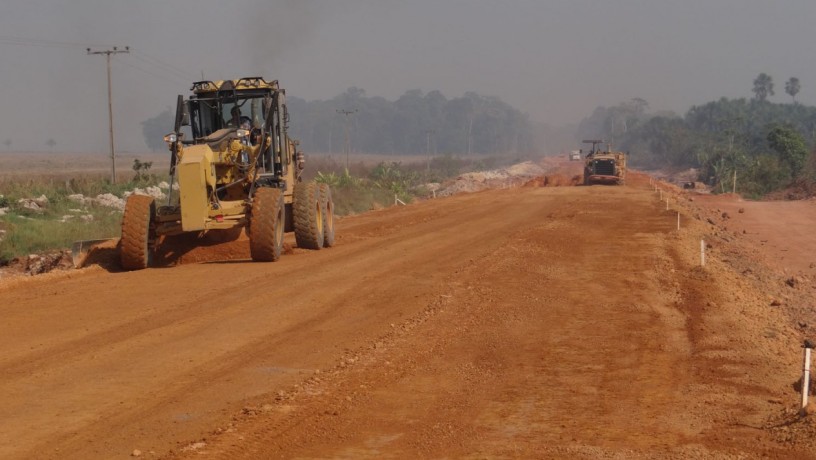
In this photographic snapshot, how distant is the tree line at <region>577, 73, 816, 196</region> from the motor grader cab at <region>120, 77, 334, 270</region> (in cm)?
4637

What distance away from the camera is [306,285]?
1494 centimetres

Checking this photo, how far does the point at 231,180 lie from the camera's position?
1753cm

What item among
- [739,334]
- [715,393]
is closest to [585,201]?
[739,334]

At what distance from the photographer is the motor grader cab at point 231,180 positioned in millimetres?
16531

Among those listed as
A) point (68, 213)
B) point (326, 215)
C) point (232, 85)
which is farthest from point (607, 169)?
point (232, 85)

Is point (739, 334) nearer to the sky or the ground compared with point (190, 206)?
nearer to the ground

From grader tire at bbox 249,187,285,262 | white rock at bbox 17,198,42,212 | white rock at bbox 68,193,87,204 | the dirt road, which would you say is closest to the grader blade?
the dirt road

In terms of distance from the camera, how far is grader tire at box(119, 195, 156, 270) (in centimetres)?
1650

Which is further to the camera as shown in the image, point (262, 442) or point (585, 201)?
point (585, 201)

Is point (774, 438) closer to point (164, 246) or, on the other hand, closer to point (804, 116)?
point (164, 246)

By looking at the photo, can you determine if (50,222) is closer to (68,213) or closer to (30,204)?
(68,213)

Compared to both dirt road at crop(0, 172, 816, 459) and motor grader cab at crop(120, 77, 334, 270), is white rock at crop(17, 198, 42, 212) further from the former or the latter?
dirt road at crop(0, 172, 816, 459)

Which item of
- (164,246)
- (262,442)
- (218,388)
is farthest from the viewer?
(164,246)

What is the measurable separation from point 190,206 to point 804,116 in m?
147
